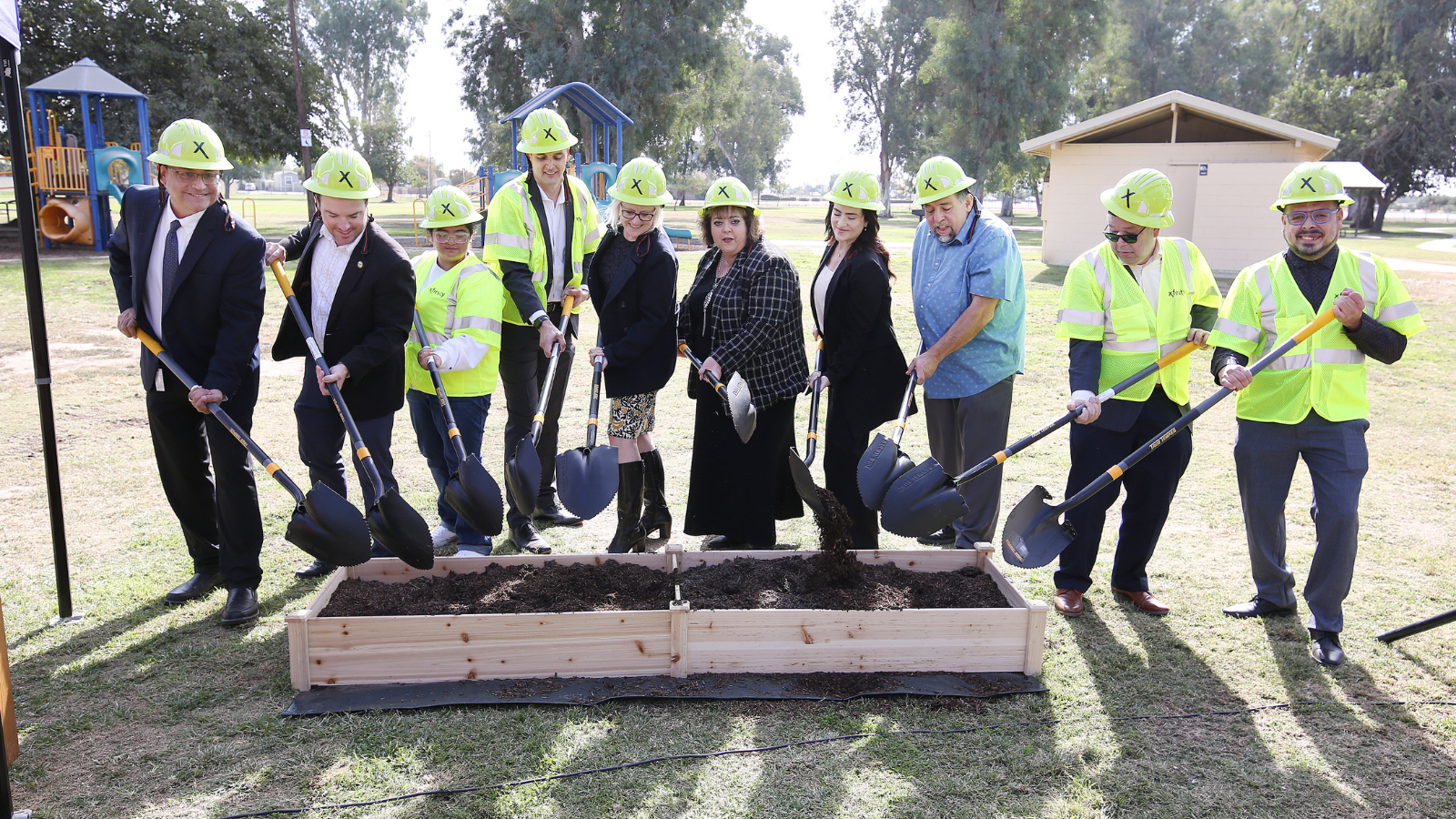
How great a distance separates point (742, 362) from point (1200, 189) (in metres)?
17.8

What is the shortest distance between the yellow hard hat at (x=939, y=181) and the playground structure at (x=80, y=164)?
59.7 feet

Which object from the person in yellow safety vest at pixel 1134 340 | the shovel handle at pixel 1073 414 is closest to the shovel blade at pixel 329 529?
the shovel handle at pixel 1073 414

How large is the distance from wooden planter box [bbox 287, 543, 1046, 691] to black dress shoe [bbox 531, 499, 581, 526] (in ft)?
6.02

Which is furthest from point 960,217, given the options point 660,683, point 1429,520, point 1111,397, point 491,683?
point 1429,520

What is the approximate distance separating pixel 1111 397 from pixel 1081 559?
766 millimetres

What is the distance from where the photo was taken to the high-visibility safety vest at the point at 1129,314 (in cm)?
396

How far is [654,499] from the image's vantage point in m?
4.87

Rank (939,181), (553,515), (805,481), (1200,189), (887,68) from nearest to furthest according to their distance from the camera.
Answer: (805,481) → (939,181) → (553,515) → (1200,189) → (887,68)

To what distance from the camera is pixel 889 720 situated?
326 centimetres

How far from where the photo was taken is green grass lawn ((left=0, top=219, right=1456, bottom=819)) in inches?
112

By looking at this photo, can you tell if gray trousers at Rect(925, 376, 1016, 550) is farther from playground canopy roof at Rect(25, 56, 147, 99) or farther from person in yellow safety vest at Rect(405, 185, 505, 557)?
playground canopy roof at Rect(25, 56, 147, 99)

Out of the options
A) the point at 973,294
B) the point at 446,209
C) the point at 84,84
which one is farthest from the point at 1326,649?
the point at 84,84

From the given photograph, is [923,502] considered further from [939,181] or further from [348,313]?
[348,313]

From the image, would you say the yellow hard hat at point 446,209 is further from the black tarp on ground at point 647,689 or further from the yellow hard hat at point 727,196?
the black tarp on ground at point 647,689
